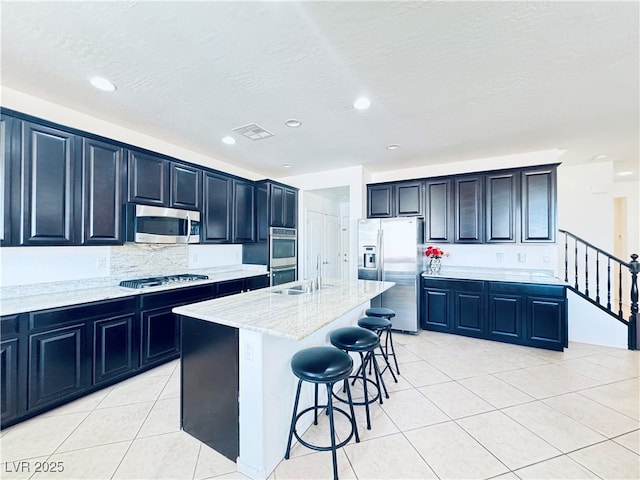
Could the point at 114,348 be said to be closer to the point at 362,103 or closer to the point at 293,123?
the point at 293,123

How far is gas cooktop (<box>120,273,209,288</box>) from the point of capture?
2.99 metres

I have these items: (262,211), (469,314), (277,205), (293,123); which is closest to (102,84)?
(293,123)

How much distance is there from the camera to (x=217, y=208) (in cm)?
405

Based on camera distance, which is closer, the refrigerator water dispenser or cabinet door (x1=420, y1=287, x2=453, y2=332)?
cabinet door (x1=420, y1=287, x2=453, y2=332)

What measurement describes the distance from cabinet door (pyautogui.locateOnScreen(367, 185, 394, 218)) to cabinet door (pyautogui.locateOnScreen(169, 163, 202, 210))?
9.22ft

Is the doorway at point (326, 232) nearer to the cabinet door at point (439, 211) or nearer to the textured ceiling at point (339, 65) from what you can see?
the cabinet door at point (439, 211)

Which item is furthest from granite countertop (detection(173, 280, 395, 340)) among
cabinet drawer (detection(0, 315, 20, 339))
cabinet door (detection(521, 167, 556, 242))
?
cabinet door (detection(521, 167, 556, 242))

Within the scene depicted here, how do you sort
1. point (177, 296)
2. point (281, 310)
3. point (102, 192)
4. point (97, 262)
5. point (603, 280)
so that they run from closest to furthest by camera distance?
point (281, 310) < point (102, 192) < point (97, 262) < point (177, 296) < point (603, 280)

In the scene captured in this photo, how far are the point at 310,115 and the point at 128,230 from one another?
90.3 inches

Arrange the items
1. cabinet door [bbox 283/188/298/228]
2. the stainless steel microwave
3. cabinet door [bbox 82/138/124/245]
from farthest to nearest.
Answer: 1. cabinet door [bbox 283/188/298/228]
2. the stainless steel microwave
3. cabinet door [bbox 82/138/124/245]

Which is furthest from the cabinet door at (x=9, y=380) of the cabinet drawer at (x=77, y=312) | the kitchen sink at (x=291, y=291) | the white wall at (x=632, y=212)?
the white wall at (x=632, y=212)

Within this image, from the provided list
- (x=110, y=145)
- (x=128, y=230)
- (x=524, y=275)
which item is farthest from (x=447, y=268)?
(x=110, y=145)

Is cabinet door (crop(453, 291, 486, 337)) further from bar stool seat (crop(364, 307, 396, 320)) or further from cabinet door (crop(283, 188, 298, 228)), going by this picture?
cabinet door (crop(283, 188, 298, 228))

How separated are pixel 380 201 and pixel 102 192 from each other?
388cm
